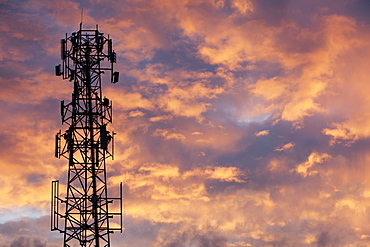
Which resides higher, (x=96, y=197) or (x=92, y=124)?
(x=92, y=124)

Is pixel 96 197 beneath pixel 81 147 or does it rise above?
beneath

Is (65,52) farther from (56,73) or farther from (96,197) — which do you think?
(96,197)

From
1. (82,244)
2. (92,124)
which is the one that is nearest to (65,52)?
(92,124)

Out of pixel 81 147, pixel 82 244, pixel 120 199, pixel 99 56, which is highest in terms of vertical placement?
pixel 99 56

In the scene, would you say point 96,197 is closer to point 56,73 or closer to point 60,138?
point 60,138

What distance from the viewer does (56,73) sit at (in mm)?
72875

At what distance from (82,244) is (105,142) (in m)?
10.5

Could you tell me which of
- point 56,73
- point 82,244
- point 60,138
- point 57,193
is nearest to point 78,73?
point 56,73

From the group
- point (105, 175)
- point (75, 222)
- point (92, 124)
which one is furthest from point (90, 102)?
point (75, 222)

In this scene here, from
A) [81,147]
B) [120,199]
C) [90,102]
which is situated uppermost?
[90,102]

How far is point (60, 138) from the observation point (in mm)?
72875

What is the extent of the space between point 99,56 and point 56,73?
4.96 meters

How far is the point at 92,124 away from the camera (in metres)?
72.9

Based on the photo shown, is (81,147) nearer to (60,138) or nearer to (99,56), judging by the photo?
(60,138)
